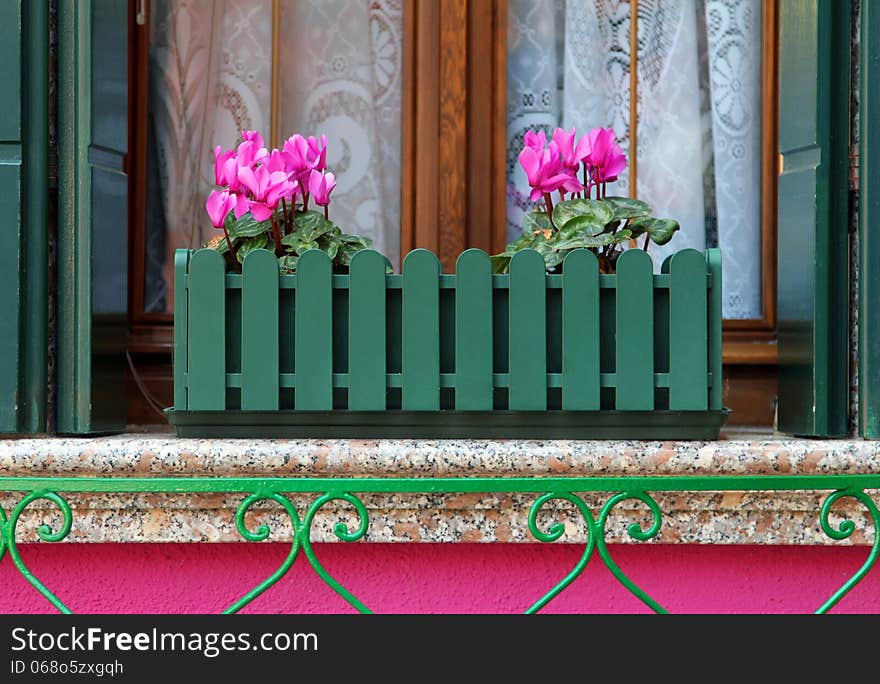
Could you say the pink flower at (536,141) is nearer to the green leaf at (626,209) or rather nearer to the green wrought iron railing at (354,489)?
the green leaf at (626,209)

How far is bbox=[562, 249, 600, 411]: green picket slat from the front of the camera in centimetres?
119

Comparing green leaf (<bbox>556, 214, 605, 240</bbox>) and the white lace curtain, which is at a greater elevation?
the white lace curtain

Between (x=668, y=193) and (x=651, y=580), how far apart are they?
66 centimetres

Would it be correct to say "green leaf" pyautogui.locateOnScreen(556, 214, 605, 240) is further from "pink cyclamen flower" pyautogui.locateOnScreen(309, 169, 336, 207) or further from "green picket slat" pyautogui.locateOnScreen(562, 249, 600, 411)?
"pink cyclamen flower" pyautogui.locateOnScreen(309, 169, 336, 207)

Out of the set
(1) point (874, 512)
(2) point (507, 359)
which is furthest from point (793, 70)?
(1) point (874, 512)

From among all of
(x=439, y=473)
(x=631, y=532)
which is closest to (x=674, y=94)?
(x=439, y=473)

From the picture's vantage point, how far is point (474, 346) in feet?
3.91

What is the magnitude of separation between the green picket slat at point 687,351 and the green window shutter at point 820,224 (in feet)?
0.65

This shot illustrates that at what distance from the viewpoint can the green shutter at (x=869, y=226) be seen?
49.8 inches

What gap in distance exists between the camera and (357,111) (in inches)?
61.2

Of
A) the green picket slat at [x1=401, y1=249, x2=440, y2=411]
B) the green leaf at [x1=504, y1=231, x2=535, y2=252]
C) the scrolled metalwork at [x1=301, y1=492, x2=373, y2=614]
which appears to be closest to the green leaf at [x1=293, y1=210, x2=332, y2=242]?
the green picket slat at [x1=401, y1=249, x2=440, y2=411]

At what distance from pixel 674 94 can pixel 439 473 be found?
0.82m

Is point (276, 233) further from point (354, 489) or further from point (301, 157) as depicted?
point (354, 489)

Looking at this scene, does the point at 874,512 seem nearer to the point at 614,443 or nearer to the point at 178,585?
the point at 614,443
